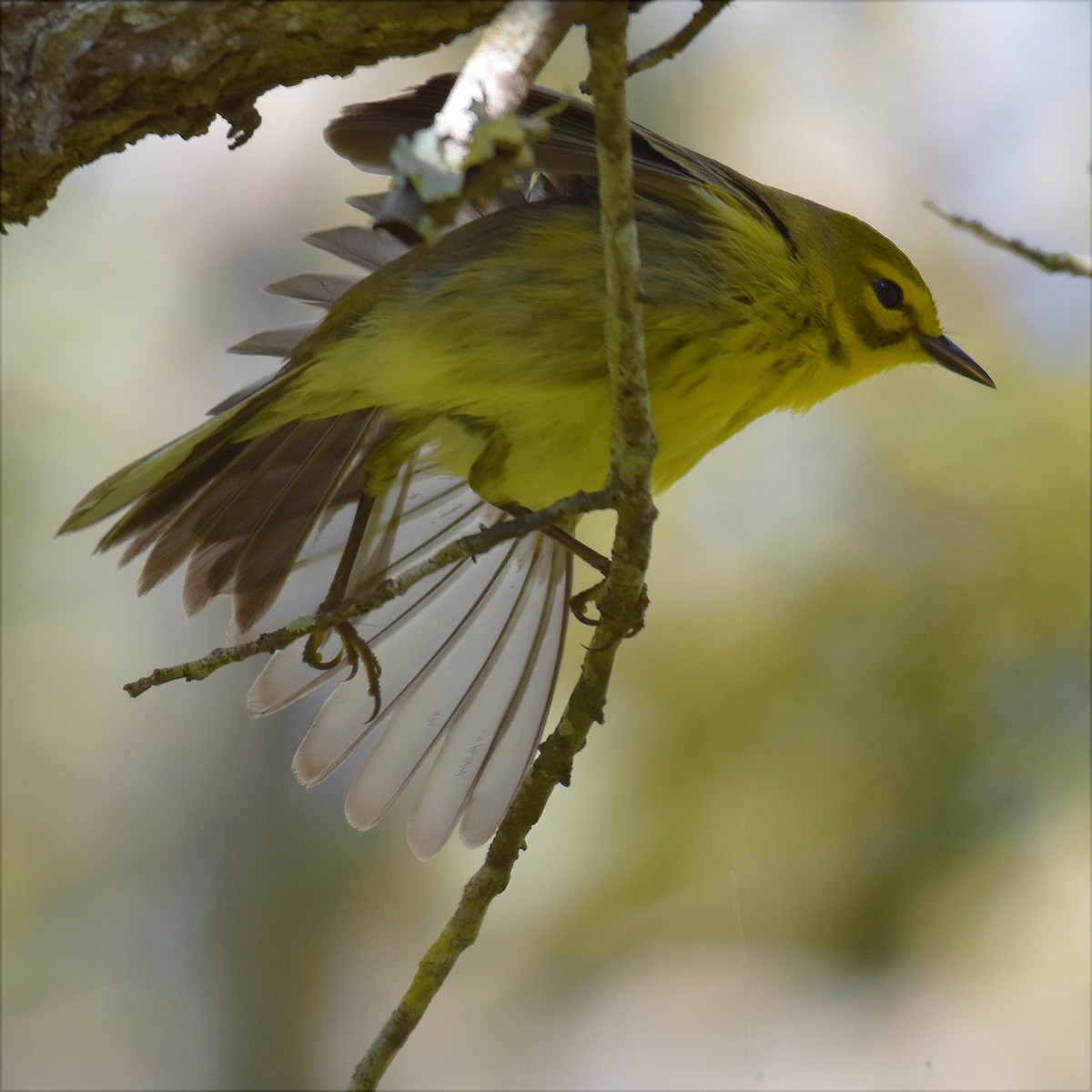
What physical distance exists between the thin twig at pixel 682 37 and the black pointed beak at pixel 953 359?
1900 mm

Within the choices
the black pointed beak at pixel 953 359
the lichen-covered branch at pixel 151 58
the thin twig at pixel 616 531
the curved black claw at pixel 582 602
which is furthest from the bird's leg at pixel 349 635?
the black pointed beak at pixel 953 359

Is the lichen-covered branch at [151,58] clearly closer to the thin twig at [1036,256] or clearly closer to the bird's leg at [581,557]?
the thin twig at [1036,256]

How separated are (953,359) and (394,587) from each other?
7.08ft

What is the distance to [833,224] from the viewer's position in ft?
12.4

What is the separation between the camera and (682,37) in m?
2.09

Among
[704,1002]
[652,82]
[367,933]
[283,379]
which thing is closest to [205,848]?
[367,933]

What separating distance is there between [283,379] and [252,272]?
2875mm

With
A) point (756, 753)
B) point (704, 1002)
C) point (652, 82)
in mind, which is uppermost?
point (652, 82)

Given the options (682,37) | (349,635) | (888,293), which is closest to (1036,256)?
(682,37)

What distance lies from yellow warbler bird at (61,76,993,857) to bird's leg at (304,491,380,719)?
11mm

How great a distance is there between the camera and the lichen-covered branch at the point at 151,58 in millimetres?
2033

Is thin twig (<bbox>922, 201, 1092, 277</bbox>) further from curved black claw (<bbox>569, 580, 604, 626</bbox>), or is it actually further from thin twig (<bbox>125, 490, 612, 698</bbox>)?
curved black claw (<bbox>569, 580, 604, 626</bbox>)

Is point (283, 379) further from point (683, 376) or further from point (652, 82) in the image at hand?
point (652, 82)

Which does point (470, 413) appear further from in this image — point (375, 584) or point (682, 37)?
point (682, 37)
